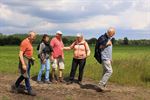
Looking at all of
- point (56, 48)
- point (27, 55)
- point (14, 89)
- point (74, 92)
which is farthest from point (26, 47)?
point (56, 48)

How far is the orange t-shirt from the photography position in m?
11.6

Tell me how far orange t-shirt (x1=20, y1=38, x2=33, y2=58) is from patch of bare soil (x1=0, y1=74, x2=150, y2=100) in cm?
122

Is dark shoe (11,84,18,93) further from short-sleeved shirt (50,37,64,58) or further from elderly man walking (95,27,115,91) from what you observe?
elderly man walking (95,27,115,91)

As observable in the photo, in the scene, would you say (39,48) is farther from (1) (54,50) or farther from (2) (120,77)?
(2) (120,77)

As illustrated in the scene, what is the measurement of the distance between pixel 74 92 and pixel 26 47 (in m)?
2.07

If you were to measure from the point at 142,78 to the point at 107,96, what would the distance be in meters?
3.45

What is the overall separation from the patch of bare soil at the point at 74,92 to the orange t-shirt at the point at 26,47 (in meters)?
1.22

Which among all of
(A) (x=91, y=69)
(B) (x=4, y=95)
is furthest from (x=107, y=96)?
(A) (x=91, y=69)

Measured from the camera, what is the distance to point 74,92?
12.4 meters

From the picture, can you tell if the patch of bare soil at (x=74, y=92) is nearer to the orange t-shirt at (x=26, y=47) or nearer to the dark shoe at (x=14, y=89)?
the dark shoe at (x=14, y=89)

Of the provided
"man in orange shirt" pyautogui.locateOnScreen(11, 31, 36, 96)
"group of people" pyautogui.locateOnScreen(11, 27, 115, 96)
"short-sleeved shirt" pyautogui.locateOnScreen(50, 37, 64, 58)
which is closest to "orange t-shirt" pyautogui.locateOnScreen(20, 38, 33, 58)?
"man in orange shirt" pyautogui.locateOnScreen(11, 31, 36, 96)

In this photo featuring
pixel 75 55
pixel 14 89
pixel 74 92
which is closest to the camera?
pixel 14 89

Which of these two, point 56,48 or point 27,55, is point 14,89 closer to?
point 27,55

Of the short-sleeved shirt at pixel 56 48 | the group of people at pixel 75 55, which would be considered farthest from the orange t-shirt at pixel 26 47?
the short-sleeved shirt at pixel 56 48
